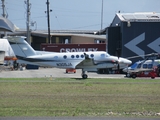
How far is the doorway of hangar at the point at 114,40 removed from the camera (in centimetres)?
5097

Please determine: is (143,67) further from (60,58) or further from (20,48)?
(20,48)

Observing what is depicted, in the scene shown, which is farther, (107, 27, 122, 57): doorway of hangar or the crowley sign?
the crowley sign

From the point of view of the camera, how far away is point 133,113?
13.0 metres

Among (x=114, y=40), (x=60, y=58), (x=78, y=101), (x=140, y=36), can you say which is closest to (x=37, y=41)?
(x=114, y=40)

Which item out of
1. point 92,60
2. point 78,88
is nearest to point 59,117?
point 78,88

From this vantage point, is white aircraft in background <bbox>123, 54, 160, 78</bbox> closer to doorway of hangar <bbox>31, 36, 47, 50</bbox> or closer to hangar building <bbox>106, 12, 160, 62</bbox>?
hangar building <bbox>106, 12, 160, 62</bbox>

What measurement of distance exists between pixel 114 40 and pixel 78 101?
3620 centimetres

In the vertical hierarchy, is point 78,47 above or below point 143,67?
above

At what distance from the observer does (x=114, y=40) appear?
51.4 m

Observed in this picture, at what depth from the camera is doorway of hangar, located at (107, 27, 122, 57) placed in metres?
51.0

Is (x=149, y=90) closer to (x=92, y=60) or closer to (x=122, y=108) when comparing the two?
(x=122, y=108)

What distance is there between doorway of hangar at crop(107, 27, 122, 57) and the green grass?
99.1 feet

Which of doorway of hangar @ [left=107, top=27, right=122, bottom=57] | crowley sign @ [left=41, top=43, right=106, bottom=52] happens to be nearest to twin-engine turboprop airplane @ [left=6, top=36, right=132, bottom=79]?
doorway of hangar @ [left=107, top=27, right=122, bottom=57]

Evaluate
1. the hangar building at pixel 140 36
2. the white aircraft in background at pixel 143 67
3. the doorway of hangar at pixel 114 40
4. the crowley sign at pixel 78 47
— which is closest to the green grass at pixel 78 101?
the white aircraft in background at pixel 143 67
